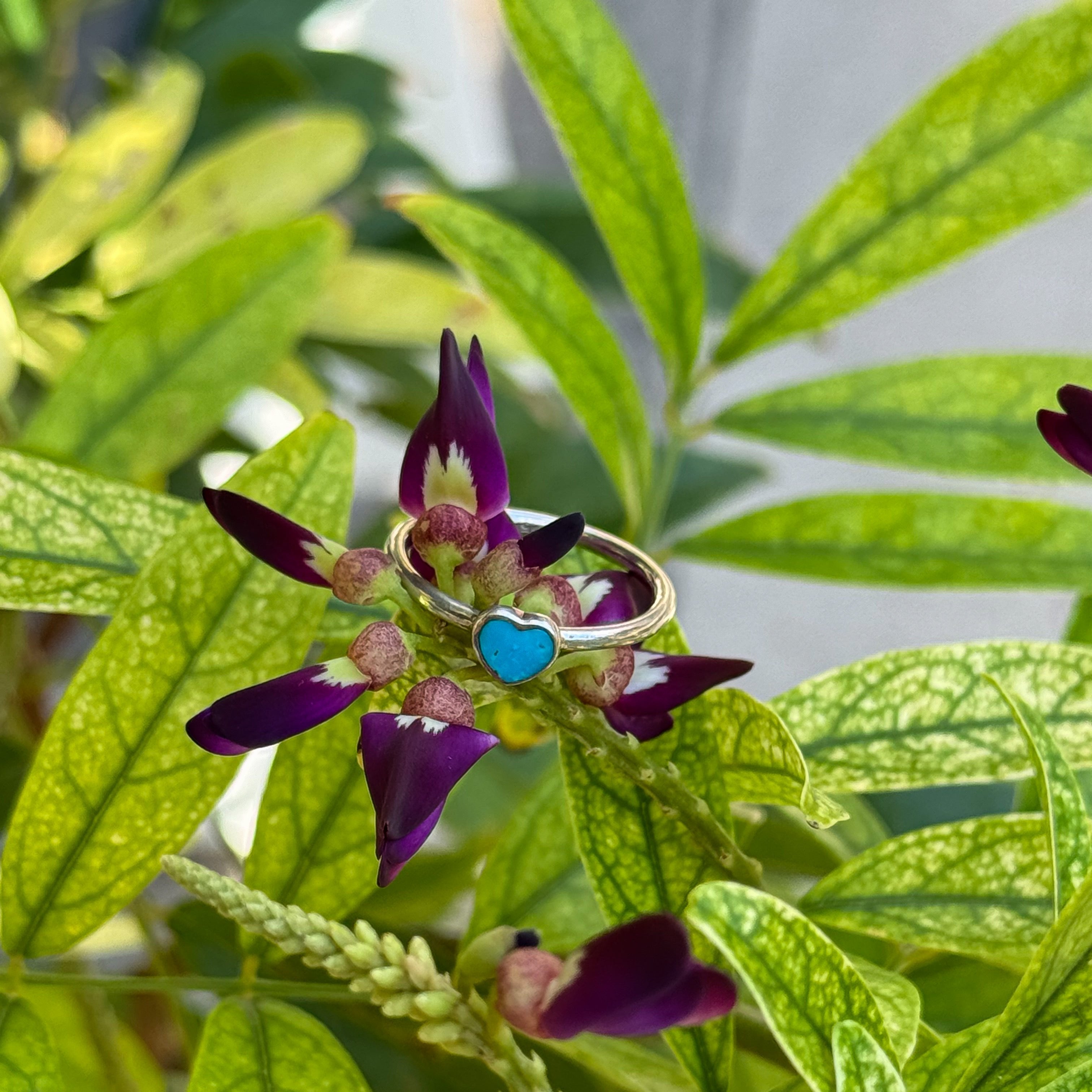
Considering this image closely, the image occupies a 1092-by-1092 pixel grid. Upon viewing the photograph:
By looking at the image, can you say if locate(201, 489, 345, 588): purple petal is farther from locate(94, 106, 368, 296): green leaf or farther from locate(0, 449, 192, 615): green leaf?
locate(94, 106, 368, 296): green leaf

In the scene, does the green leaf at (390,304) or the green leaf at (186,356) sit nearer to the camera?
the green leaf at (186,356)

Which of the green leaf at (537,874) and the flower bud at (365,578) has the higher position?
the flower bud at (365,578)

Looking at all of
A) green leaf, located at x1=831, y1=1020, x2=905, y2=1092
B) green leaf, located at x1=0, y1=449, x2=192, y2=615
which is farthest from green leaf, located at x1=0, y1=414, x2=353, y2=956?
green leaf, located at x1=831, y1=1020, x2=905, y2=1092

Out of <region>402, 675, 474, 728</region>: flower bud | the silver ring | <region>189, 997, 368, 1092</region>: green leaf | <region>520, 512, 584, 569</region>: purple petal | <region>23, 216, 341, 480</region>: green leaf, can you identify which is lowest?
<region>189, 997, 368, 1092</region>: green leaf

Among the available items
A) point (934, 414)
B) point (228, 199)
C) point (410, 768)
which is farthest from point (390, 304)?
point (410, 768)

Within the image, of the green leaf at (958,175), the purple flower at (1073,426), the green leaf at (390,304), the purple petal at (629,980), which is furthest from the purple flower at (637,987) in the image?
the green leaf at (390,304)

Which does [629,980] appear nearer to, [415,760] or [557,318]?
[415,760]

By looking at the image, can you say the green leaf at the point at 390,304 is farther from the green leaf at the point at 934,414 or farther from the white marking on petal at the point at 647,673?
the white marking on petal at the point at 647,673
